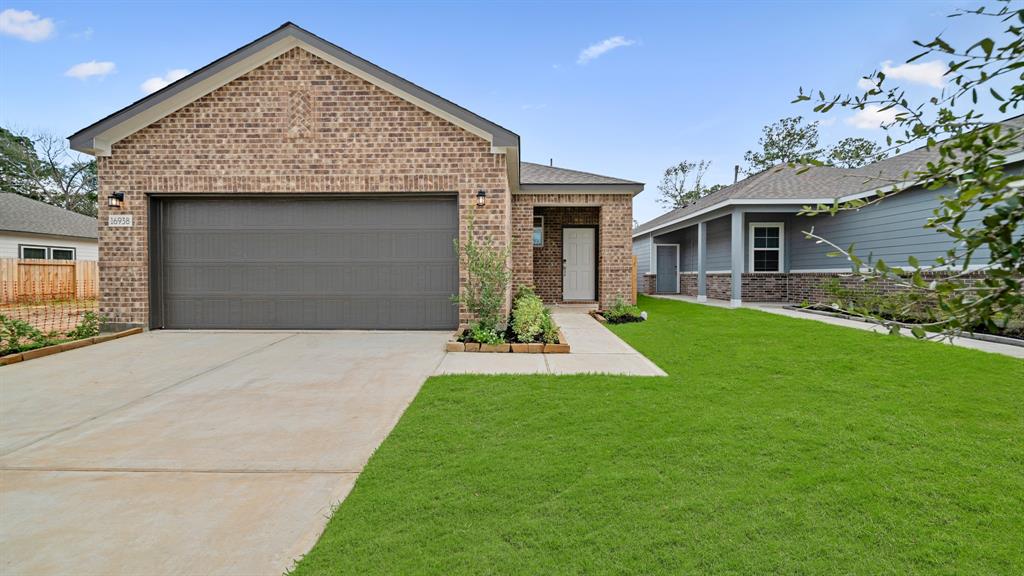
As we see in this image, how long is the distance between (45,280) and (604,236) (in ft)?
57.6

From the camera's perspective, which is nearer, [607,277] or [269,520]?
[269,520]

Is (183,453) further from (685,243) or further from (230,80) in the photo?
(685,243)

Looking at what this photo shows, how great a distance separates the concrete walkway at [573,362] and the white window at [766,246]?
344 inches

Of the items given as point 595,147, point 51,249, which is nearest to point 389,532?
point 51,249

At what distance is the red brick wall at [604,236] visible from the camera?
1124 centimetres

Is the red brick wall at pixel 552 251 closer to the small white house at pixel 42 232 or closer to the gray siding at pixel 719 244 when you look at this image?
the gray siding at pixel 719 244

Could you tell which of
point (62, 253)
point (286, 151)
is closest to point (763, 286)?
point (286, 151)

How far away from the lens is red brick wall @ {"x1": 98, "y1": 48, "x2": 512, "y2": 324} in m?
7.60

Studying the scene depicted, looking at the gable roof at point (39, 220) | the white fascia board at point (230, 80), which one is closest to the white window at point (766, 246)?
the white fascia board at point (230, 80)

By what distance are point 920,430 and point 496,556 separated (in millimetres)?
3331

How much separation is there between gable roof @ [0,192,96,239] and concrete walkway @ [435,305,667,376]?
18930mm

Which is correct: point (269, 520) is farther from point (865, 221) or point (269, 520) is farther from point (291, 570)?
point (865, 221)

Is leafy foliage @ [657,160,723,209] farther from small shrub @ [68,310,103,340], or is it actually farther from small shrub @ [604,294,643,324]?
small shrub @ [68,310,103,340]

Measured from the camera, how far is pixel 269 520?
7.80ft
